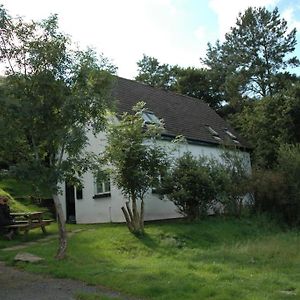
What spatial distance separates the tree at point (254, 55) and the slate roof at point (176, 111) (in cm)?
1292

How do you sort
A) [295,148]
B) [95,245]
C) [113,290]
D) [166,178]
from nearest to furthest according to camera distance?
[113,290] < [95,245] < [166,178] < [295,148]

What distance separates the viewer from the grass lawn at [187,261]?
9953 millimetres

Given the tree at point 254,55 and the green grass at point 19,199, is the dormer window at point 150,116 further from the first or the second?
the tree at point 254,55

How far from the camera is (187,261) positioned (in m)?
14.7

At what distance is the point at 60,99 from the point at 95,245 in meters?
5.73

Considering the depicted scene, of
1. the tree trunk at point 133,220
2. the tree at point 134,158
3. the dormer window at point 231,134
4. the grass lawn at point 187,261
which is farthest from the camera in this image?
the dormer window at point 231,134

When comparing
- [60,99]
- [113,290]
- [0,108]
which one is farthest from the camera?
[60,99]

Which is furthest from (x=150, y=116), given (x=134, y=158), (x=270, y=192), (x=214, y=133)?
(x=134, y=158)

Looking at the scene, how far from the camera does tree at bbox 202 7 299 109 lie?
50.1 m

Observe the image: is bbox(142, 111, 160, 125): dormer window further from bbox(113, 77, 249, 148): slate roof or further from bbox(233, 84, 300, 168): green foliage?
bbox(233, 84, 300, 168): green foliage

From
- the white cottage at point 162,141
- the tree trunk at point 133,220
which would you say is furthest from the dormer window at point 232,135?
the tree trunk at point 133,220

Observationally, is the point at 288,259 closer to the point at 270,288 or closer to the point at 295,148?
the point at 270,288

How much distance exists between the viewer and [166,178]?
21578mm

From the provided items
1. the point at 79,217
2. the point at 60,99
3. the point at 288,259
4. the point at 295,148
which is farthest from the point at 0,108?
the point at 295,148
